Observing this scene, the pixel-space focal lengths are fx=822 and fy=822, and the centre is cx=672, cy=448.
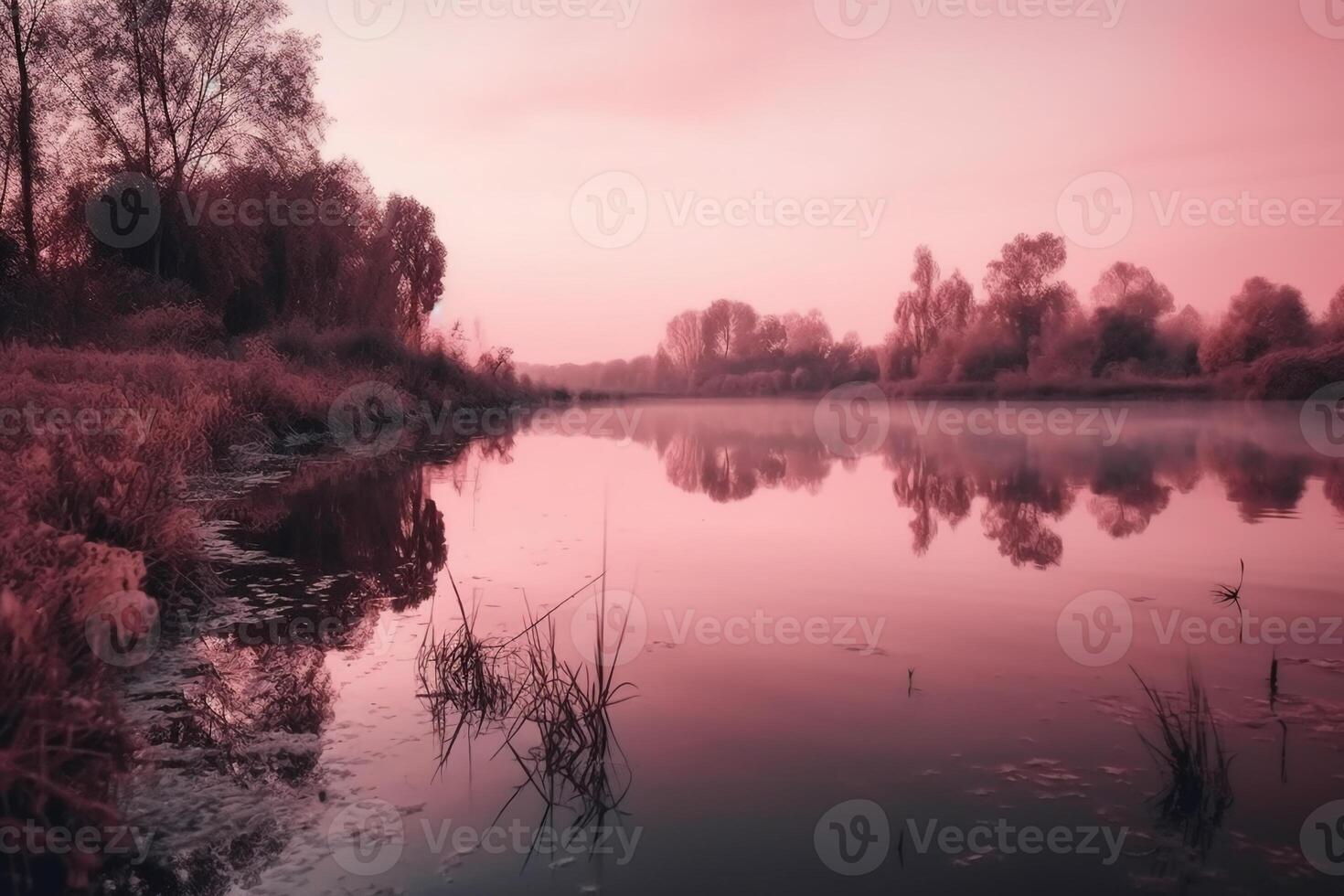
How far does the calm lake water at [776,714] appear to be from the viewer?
128 inches

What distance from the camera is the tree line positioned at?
22.8m

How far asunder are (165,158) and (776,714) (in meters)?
29.1

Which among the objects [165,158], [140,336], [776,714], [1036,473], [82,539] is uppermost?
[165,158]

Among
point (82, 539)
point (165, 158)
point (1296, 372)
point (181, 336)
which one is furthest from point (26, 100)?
point (1296, 372)

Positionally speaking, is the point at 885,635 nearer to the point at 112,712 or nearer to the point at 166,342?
the point at 112,712

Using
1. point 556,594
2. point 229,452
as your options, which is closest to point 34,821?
point 556,594

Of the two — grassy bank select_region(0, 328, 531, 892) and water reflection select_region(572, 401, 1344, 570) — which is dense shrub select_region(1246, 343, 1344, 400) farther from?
grassy bank select_region(0, 328, 531, 892)

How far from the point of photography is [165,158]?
85.5 ft

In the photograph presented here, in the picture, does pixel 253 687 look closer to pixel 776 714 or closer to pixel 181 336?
pixel 776 714

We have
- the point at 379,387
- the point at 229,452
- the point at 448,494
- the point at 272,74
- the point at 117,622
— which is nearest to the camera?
the point at 117,622

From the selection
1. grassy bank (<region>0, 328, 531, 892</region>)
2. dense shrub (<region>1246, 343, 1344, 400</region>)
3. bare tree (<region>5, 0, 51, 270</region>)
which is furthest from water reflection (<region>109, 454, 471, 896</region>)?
dense shrub (<region>1246, 343, 1344, 400</region>)

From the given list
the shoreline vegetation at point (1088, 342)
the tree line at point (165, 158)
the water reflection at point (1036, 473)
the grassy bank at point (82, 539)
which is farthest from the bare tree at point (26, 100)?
the shoreline vegetation at point (1088, 342)

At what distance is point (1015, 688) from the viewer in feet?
16.2

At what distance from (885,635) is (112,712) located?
4.71m
